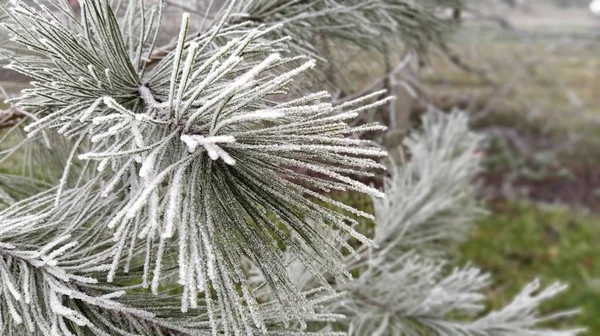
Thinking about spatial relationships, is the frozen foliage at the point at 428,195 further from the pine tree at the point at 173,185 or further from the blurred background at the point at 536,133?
the blurred background at the point at 536,133

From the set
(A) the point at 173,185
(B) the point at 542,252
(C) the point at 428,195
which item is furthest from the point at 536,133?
(A) the point at 173,185

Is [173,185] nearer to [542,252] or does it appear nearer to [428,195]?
[428,195]

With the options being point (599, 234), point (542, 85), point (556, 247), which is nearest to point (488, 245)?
point (556, 247)

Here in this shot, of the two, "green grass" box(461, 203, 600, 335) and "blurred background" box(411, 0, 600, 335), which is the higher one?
"blurred background" box(411, 0, 600, 335)

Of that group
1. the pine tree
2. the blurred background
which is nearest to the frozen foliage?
the pine tree

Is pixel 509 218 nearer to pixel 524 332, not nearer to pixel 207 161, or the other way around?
pixel 524 332

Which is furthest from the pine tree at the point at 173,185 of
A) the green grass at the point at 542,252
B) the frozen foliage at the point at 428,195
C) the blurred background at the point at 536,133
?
the blurred background at the point at 536,133

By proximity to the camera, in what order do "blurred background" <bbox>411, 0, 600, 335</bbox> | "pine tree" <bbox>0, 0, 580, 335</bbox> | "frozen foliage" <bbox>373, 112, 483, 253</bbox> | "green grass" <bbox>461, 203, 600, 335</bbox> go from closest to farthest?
"pine tree" <bbox>0, 0, 580, 335</bbox> → "frozen foliage" <bbox>373, 112, 483, 253</bbox> → "green grass" <bbox>461, 203, 600, 335</bbox> → "blurred background" <bbox>411, 0, 600, 335</bbox>

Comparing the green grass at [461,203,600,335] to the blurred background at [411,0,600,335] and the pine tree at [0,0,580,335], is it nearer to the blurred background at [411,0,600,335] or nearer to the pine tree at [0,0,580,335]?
the blurred background at [411,0,600,335]
